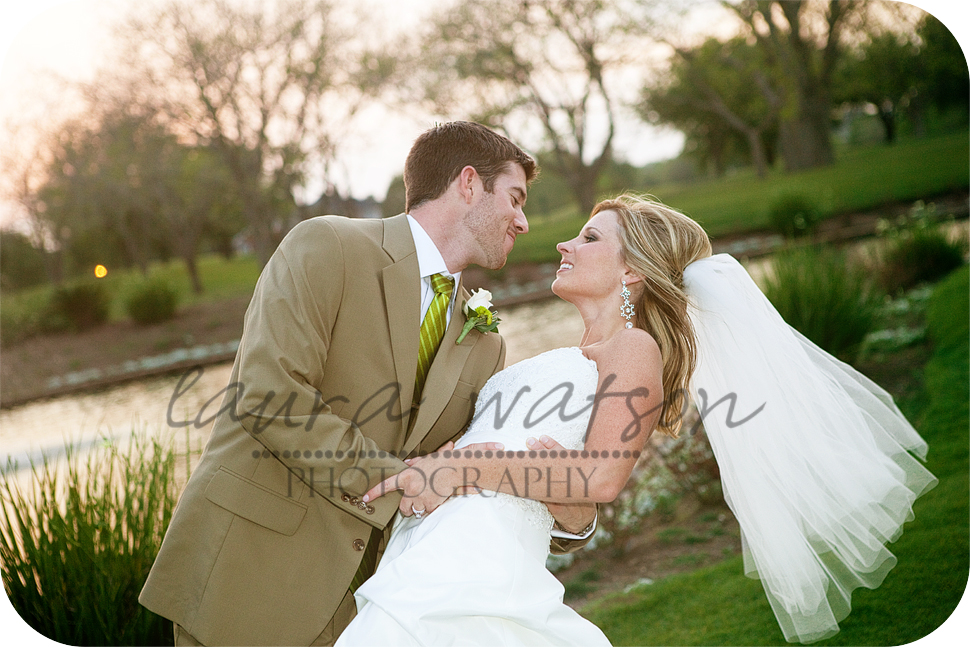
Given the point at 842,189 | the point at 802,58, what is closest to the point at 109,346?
the point at 842,189

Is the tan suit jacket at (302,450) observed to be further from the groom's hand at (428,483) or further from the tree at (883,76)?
the tree at (883,76)

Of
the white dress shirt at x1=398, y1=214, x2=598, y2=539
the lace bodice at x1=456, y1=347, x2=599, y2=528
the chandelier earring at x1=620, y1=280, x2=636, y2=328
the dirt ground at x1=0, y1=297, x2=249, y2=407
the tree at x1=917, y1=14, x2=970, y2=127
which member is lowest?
the dirt ground at x1=0, y1=297, x2=249, y2=407

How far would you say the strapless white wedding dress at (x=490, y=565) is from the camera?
208 centimetres

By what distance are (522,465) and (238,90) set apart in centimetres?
1821

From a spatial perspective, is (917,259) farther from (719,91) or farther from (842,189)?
(719,91)

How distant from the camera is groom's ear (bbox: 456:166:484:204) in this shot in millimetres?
2729

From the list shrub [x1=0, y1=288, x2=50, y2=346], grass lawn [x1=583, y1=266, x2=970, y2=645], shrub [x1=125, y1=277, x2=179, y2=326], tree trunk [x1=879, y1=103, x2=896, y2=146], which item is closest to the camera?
grass lawn [x1=583, y1=266, x2=970, y2=645]

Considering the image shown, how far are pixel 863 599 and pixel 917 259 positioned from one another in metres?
7.49

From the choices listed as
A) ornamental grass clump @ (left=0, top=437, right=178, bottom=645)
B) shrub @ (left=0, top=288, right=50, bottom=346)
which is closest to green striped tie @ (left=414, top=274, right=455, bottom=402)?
ornamental grass clump @ (left=0, top=437, right=178, bottom=645)

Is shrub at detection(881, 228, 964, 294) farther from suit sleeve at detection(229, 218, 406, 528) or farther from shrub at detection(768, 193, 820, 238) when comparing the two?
suit sleeve at detection(229, 218, 406, 528)

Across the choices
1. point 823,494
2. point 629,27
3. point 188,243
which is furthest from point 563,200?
point 823,494

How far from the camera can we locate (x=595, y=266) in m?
2.79

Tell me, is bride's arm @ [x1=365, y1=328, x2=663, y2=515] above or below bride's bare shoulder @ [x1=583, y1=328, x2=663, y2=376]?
below

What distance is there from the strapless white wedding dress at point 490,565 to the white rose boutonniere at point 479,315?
28 centimetres
